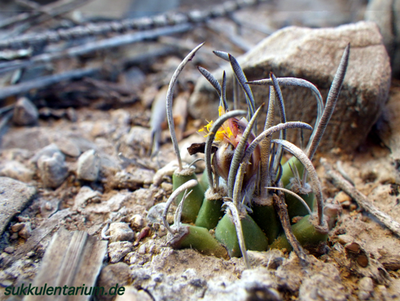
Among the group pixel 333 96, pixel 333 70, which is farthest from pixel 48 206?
pixel 333 70

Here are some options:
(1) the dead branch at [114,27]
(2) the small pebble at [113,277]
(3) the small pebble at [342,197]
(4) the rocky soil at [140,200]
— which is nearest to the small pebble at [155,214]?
(4) the rocky soil at [140,200]

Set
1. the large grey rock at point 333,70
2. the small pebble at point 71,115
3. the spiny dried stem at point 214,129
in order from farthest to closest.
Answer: the small pebble at point 71,115, the large grey rock at point 333,70, the spiny dried stem at point 214,129

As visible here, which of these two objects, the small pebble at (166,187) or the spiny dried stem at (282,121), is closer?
the spiny dried stem at (282,121)

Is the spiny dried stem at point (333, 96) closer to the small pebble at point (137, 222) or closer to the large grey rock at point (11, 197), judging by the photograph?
the small pebble at point (137, 222)

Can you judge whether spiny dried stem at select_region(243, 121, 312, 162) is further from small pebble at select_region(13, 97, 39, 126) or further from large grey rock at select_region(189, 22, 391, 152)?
small pebble at select_region(13, 97, 39, 126)

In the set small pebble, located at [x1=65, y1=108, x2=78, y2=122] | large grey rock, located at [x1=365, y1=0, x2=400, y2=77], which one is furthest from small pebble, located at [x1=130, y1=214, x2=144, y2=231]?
large grey rock, located at [x1=365, y1=0, x2=400, y2=77]

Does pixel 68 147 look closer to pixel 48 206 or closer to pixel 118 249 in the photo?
pixel 48 206
